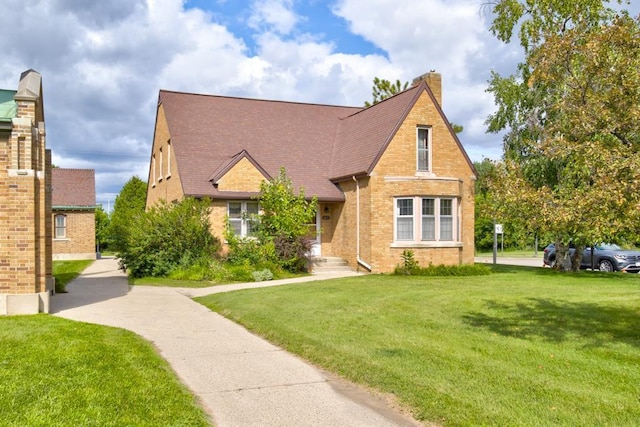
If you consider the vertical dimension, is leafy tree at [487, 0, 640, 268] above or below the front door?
above

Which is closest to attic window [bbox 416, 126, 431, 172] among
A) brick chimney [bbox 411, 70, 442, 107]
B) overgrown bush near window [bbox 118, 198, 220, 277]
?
brick chimney [bbox 411, 70, 442, 107]

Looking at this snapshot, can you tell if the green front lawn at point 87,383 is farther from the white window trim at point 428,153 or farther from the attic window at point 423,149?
the attic window at point 423,149

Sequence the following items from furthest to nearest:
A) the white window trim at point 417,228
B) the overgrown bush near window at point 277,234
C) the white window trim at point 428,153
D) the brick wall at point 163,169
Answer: the brick wall at point 163,169 → the white window trim at point 428,153 → the white window trim at point 417,228 → the overgrown bush near window at point 277,234

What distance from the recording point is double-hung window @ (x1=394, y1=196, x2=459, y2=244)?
72.6 feet

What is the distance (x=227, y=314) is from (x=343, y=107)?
19.9 metres

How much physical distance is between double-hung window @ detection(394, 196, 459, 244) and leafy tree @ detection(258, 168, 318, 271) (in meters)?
3.42

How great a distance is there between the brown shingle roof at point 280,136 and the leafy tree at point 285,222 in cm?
173

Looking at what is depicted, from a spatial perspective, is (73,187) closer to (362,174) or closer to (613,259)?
(362,174)

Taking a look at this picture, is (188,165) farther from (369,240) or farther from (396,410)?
(396,410)

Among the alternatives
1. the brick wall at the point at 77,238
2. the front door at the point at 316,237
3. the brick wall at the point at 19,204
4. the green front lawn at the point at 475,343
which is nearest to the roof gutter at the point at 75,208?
the brick wall at the point at 77,238

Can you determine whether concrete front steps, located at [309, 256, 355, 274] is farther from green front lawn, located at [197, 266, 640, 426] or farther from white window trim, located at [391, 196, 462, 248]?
green front lawn, located at [197, 266, 640, 426]

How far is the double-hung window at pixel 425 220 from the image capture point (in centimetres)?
2212

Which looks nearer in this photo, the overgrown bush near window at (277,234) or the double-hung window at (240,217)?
the overgrown bush near window at (277,234)

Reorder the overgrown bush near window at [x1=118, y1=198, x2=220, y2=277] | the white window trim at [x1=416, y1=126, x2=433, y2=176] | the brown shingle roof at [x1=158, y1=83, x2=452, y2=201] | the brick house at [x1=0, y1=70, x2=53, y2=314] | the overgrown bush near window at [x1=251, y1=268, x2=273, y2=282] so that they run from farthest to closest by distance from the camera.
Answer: the brown shingle roof at [x1=158, y1=83, x2=452, y2=201] → the white window trim at [x1=416, y1=126, x2=433, y2=176] → the overgrown bush near window at [x1=118, y1=198, x2=220, y2=277] → the overgrown bush near window at [x1=251, y1=268, x2=273, y2=282] → the brick house at [x1=0, y1=70, x2=53, y2=314]
